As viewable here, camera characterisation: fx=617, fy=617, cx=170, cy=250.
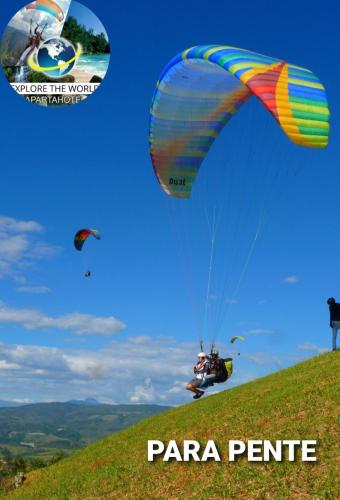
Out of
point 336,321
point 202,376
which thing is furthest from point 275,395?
point 336,321

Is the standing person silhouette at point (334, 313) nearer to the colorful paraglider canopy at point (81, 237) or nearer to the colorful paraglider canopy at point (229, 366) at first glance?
the colorful paraglider canopy at point (229, 366)

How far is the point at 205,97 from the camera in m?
24.0

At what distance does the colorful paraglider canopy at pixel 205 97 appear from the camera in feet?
56.6

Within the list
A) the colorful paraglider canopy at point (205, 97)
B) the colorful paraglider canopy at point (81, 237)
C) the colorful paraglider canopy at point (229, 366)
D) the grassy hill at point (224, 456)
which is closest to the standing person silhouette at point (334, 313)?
the grassy hill at point (224, 456)

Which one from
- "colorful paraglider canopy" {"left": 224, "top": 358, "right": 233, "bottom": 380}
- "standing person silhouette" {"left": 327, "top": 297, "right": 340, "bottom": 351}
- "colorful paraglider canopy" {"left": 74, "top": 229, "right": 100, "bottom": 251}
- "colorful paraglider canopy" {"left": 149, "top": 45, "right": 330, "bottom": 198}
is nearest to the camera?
"colorful paraglider canopy" {"left": 149, "top": 45, "right": 330, "bottom": 198}

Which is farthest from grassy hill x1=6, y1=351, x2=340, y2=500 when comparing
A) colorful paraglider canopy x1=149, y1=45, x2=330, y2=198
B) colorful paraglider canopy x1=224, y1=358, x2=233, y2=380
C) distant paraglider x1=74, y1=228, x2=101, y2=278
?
distant paraglider x1=74, y1=228, x2=101, y2=278

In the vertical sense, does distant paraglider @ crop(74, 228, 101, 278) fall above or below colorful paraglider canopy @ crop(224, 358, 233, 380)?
above

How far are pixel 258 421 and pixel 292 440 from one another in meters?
2.74

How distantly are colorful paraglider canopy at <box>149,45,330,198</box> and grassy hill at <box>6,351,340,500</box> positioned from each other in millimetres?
8522

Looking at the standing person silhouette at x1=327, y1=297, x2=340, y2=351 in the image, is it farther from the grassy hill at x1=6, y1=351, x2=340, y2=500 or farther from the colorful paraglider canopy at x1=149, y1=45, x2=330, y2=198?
the colorful paraglider canopy at x1=149, y1=45, x2=330, y2=198

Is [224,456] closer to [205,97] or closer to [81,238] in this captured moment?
[205,97]

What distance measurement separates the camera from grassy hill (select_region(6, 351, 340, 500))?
1434 cm

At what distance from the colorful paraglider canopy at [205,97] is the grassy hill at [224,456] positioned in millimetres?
8522

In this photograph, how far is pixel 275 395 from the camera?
21.7 meters
